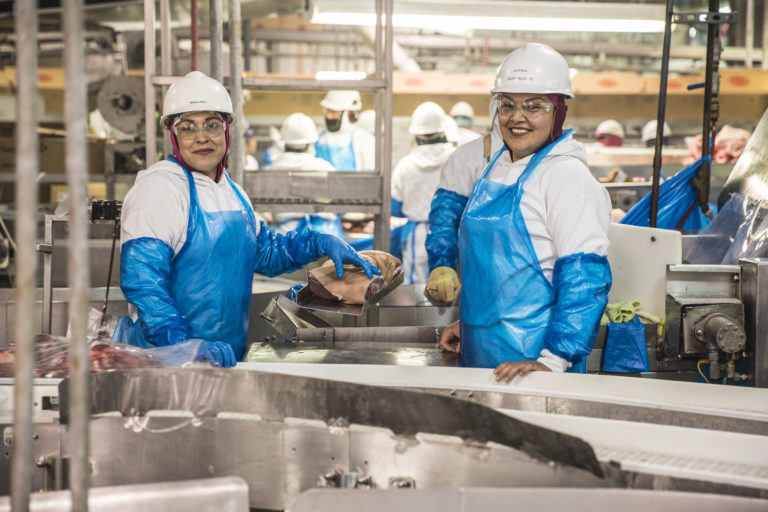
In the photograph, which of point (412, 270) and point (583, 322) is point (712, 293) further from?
point (412, 270)

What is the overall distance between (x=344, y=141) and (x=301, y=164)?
1363 millimetres

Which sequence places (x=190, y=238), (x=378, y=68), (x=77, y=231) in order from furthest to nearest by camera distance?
(x=378, y=68)
(x=190, y=238)
(x=77, y=231)

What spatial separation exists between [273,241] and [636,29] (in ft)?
10.4

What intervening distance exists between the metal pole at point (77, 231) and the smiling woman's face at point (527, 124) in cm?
156

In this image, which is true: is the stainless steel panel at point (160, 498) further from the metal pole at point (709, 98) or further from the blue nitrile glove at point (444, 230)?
the metal pole at point (709, 98)

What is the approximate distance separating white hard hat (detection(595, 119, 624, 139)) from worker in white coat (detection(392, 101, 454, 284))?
294 centimetres

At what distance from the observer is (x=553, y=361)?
2035 millimetres

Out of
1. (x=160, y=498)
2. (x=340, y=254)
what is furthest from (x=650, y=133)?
(x=160, y=498)

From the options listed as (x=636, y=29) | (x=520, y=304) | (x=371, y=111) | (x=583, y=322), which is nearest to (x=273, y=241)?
(x=520, y=304)

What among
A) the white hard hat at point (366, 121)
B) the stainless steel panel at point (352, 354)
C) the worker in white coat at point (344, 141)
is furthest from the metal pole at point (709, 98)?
the white hard hat at point (366, 121)

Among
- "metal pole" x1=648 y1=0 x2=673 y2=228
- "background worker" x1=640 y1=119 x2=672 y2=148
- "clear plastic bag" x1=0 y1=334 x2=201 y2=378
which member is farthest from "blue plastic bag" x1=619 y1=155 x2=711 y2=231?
"background worker" x1=640 y1=119 x2=672 y2=148

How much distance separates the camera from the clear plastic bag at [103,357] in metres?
1.72

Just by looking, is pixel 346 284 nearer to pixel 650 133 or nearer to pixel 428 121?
pixel 428 121

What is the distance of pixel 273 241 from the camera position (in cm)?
279
